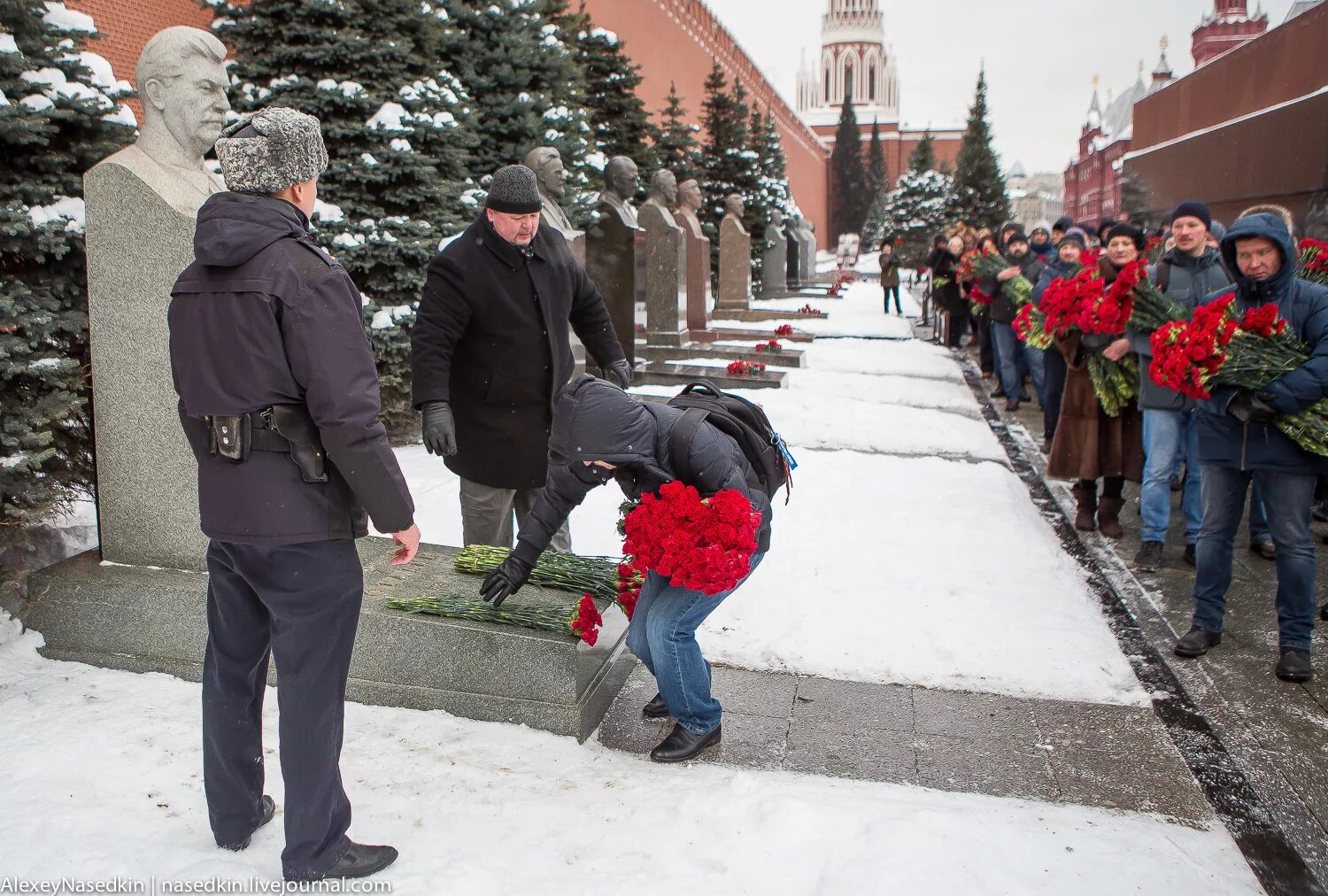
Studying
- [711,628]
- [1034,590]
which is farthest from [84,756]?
[1034,590]

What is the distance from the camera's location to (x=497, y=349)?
4.56m

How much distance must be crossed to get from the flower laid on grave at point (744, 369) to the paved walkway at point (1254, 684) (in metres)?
5.67

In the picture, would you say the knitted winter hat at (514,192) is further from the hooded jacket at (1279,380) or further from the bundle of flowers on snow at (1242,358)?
the hooded jacket at (1279,380)

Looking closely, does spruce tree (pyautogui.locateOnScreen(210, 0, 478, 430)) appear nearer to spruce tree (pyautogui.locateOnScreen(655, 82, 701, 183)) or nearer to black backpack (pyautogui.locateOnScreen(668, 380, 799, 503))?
black backpack (pyautogui.locateOnScreen(668, 380, 799, 503))


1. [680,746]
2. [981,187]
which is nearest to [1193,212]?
[680,746]

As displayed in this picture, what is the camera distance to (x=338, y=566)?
8.70ft

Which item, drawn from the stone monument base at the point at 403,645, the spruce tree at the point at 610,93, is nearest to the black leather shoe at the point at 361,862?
the stone monument base at the point at 403,645

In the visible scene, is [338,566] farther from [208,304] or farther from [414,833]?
[414,833]

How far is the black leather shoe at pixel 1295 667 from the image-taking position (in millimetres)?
4336

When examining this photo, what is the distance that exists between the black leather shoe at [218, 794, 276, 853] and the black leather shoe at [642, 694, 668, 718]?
4.53 feet

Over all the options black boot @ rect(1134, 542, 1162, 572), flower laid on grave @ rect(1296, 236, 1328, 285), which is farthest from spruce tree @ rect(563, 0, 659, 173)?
flower laid on grave @ rect(1296, 236, 1328, 285)

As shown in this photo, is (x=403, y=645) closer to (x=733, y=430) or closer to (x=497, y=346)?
(x=497, y=346)

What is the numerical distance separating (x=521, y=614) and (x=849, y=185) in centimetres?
7853

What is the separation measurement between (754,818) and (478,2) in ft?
31.2
